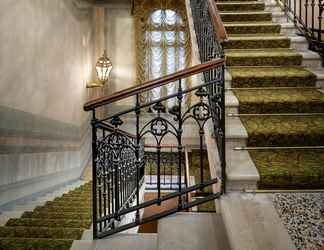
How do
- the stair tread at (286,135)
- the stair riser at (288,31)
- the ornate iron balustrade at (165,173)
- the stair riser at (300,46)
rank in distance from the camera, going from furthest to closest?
the ornate iron balustrade at (165,173) < the stair riser at (288,31) < the stair riser at (300,46) < the stair tread at (286,135)

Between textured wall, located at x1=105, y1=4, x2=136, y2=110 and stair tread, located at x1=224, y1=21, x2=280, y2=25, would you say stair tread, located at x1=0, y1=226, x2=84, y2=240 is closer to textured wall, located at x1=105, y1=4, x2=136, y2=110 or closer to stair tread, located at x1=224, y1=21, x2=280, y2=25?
stair tread, located at x1=224, y1=21, x2=280, y2=25

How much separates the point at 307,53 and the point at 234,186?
246cm

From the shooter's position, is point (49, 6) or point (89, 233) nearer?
point (89, 233)

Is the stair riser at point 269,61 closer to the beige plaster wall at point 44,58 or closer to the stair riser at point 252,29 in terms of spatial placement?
the stair riser at point 252,29

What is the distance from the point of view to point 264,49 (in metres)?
4.70

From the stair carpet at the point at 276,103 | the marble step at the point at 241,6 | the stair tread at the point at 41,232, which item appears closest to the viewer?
the stair carpet at the point at 276,103

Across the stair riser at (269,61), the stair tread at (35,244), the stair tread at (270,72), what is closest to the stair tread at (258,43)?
the stair riser at (269,61)

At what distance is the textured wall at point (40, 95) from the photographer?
3883 millimetres

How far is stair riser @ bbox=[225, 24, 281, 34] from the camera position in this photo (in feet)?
16.5

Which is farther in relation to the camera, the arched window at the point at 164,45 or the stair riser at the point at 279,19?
the arched window at the point at 164,45

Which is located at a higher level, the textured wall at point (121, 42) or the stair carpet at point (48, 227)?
the textured wall at point (121, 42)

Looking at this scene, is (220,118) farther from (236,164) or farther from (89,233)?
(89,233)

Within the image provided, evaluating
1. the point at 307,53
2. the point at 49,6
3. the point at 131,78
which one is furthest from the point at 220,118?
the point at 131,78

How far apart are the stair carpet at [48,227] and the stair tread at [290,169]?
1.46 meters
